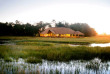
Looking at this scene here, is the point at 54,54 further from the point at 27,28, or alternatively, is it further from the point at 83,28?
the point at 83,28

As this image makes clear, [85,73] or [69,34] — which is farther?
[69,34]

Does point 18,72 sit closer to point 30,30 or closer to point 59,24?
point 30,30

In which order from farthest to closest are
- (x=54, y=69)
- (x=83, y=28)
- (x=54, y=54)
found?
(x=83, y=28) < (x=54, y=54) < (x=54, y=69)

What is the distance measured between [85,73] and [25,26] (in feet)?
258

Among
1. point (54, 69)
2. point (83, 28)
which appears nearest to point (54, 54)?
point (54, 69)

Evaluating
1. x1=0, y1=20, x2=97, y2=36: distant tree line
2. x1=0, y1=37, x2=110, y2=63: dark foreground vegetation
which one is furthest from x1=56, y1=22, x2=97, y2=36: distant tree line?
x1=0, y1=37, x2=110, y2=63: dark foreground vegetation

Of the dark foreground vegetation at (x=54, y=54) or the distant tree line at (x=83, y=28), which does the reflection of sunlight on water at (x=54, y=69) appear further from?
the distant tree line at (x=83, y=28)

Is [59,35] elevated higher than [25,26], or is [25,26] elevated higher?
[25,26]

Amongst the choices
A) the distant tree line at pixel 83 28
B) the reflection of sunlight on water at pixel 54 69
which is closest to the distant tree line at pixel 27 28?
the distant tree line at pixel 83 28

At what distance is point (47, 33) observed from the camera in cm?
7175

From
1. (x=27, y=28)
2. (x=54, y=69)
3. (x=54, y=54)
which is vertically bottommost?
(x=54, y=69)

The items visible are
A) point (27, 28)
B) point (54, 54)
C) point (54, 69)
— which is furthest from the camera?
point (27, 28)

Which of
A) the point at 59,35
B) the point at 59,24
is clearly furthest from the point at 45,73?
the point at 59,24

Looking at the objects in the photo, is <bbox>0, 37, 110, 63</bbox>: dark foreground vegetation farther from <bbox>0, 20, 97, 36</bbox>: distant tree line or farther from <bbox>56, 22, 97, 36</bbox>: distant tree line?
<bbox>56, 22, 97, 36</bbox>: distant tree line
